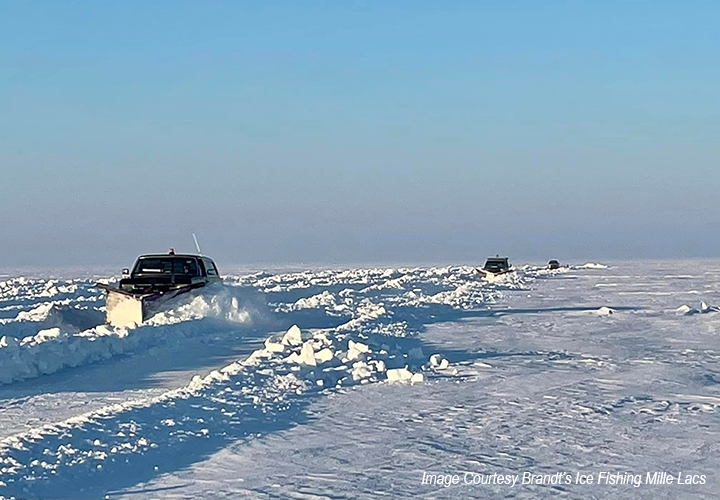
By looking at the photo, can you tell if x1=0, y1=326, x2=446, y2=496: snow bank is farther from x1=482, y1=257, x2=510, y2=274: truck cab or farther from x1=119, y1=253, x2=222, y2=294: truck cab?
x1=482, y1=257, x2=510, y2=274: truck cab

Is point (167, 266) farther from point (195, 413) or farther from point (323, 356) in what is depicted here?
point (195, 413)

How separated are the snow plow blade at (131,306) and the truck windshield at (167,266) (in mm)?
2145

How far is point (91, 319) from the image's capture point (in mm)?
27375

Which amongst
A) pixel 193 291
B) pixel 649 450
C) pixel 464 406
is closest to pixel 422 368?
pixel 464 406

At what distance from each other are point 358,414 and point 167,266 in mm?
16845

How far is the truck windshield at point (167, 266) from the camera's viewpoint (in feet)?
85.3

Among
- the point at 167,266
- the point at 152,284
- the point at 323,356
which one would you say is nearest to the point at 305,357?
the point at 323,356

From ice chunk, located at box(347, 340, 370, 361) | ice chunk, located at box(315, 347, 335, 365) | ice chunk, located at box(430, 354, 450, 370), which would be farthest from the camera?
ice chunk, located at box(347, 340, 370, 361)

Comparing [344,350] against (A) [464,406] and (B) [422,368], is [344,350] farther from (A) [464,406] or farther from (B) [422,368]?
(A) [464,406]

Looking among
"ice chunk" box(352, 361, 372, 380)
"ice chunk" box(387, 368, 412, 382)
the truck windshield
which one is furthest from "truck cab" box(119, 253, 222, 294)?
"ice chunk" box(387, 368, 412, 382)

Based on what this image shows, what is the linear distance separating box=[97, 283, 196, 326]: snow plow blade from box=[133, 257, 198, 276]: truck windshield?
7.04ft

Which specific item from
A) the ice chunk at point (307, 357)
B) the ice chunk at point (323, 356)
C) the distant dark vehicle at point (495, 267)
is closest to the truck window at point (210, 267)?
the ice chunk at point (323, 356)

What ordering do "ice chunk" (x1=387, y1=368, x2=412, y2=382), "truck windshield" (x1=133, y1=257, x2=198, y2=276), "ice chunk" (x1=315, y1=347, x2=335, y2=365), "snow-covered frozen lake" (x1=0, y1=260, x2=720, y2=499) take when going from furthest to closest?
"truck windshield" (x1=133, y1=257, x2=198, y2=276), "ice chunk" (x1=315, y1=347, x2=335, y2=365), "ice chunk" (x1=387, y1=368, x2=412, y2=382), "snow-covered frozen lake" (x1=0, y1=260, x2=720, y2=499)

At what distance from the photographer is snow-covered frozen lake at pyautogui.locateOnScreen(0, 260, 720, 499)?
7.29 meters
